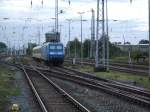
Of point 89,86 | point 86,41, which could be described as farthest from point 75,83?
point 86,41

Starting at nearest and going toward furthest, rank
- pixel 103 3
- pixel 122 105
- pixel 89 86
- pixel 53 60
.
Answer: pixel 122 105
pixel 89 86
pixel 103 3
pixel 53 60

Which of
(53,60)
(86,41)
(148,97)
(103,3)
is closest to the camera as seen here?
(148,97)

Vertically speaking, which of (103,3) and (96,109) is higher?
(103,3)

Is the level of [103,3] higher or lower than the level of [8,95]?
higher

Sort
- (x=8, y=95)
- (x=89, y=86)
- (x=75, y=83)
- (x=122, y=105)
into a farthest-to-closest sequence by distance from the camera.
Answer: (x=75, y=83), (x=89, y=86), (x=8, y=95), (x=122, y=105)

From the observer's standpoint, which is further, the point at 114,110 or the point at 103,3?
the point at 103,3

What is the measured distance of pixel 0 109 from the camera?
18.2 m

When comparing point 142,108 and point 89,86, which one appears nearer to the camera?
point 142,108

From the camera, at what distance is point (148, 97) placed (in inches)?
862

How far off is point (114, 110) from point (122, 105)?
5.80 feet

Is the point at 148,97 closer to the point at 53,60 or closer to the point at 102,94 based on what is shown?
the point at 102,94

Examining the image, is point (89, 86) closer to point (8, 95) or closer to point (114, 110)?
point (8, 95)

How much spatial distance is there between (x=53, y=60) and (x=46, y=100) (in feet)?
139

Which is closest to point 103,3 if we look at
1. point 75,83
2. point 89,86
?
point 75,83
